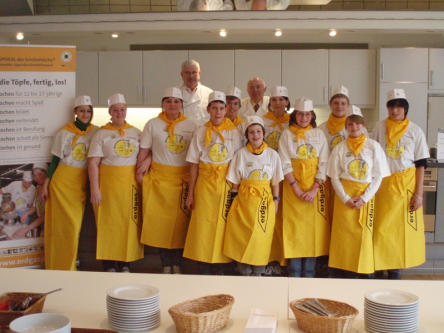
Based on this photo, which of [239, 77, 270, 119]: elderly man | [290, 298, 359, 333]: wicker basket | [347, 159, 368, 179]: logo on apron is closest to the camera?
[290, 298, 359, 333]: wicker basket

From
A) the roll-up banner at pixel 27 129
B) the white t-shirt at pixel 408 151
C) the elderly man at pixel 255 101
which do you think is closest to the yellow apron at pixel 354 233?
the white t-shirt at pixel 408 151

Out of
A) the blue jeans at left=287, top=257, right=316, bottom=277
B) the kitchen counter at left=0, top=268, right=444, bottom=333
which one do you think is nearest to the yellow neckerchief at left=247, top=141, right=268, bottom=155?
the blue jeans at left=287, top=257, right=316, bottom=277

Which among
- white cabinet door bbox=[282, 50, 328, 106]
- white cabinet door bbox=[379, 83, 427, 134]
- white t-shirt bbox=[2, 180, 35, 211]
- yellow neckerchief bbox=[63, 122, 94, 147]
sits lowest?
white t-shirt bbox=[2, 180, 35, 211]

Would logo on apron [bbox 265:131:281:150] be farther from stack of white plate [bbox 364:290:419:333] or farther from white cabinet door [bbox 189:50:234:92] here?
white cabinet door [bbox 189:50:234:92]

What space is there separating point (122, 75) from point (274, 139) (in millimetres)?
3829

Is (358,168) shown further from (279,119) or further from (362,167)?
(279,119)

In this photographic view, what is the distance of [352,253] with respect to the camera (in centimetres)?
414

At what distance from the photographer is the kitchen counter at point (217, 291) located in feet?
5.88

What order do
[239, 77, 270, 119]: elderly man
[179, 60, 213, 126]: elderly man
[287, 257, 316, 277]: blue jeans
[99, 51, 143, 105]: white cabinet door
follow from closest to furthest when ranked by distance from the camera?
[287, 257, 316, 277]: blue jeans < [239, 77, 270, 119]: elderly man < [179, 60, 213, 126]: elderly man < [99, 51, 143, 105]: white cabinet door

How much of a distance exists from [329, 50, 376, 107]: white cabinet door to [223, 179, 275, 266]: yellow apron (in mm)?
3899

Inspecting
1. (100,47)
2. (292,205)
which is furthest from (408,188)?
(100,47)

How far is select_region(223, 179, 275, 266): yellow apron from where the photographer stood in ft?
13.3

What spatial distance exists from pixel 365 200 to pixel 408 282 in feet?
6.33

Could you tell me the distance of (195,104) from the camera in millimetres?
4996
